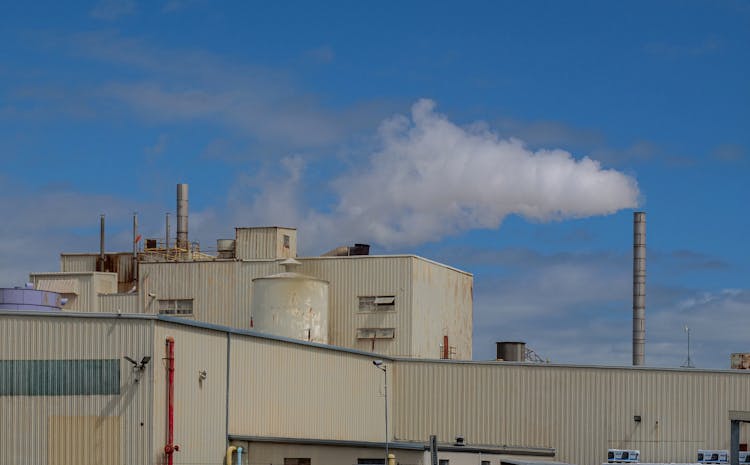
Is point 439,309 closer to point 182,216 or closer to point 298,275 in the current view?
point 298,275

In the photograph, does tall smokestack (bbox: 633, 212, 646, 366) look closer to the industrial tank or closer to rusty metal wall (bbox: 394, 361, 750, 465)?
rusty metal wall (bbox: 394, 361, 750, 465)

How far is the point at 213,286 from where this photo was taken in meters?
76.3

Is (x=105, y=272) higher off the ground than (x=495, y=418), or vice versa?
(x=105, y=272)

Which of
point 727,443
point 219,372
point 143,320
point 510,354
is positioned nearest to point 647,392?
point 727,443

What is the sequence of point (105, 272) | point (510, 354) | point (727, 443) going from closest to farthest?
point (727, 443) < point (510, 354) < point (105, 272)

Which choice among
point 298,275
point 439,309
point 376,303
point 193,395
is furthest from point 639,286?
point 193,395

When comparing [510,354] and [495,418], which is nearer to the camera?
[495,418]

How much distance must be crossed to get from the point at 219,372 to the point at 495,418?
19.5 meters

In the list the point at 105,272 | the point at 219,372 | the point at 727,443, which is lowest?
the point at 727,443

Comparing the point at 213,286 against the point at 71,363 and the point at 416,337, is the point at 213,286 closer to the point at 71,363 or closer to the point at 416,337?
the point at 416,337

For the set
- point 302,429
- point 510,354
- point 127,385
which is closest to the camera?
point 127,385

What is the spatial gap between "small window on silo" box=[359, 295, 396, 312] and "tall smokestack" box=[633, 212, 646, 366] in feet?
59.9

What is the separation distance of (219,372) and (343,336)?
24858mm

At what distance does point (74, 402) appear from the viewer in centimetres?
4469
